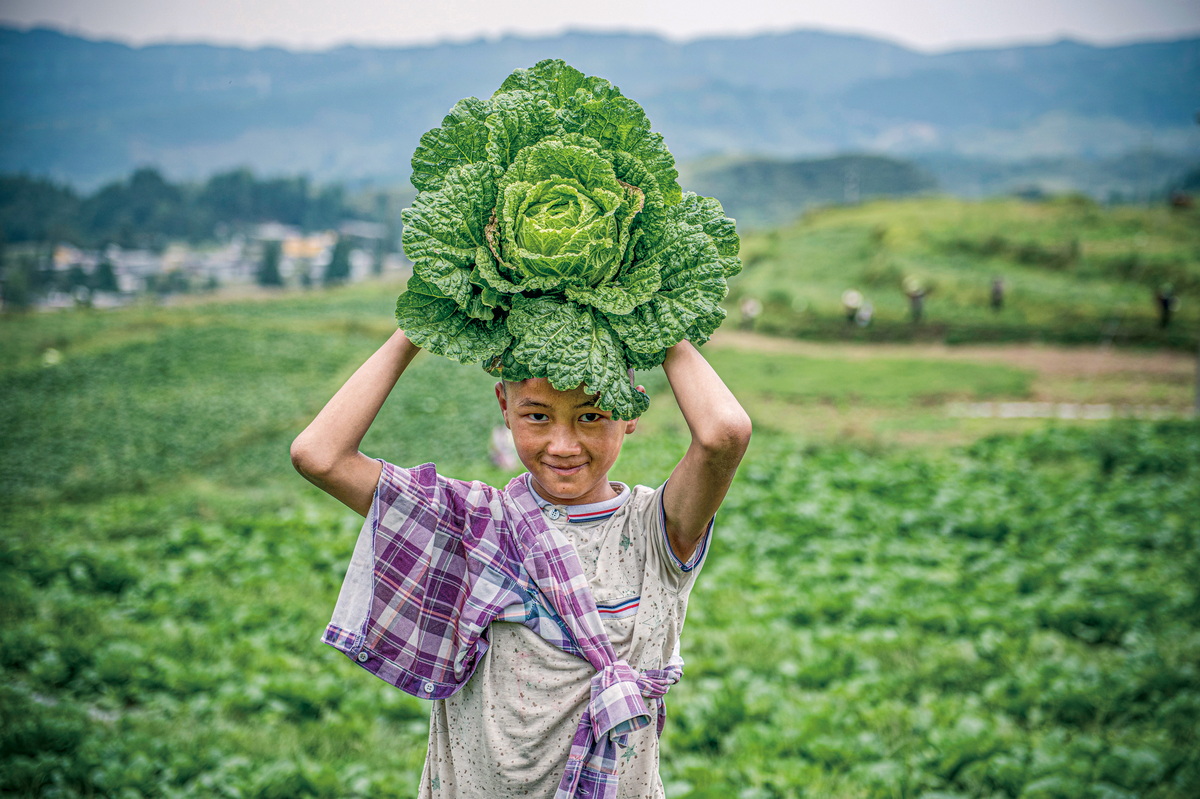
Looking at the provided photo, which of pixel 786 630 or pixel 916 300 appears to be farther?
pixel 916 300

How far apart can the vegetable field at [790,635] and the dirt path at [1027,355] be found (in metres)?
8.67

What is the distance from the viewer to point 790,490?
921 cm

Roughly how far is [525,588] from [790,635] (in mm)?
4303

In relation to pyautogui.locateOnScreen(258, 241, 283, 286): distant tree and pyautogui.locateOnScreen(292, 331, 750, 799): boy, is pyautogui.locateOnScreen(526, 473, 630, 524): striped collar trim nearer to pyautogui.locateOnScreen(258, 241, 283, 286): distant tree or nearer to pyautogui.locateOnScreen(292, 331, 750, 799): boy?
pyautogui.locateOnScreen(292, 331, 750, 799): boy

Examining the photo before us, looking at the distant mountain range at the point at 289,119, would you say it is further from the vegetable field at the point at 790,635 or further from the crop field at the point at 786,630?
the vegetable field at the point at 790,635

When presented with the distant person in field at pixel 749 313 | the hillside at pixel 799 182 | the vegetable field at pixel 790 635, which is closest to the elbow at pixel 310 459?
the vegetable field at pixel 790 635

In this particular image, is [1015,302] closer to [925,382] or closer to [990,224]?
[925,382]

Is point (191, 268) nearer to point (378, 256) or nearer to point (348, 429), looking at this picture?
point (378, 256)

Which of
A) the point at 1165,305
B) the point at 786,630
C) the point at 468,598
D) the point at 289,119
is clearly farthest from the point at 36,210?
the point at 289,119

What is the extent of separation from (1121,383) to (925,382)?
3944 millimetres

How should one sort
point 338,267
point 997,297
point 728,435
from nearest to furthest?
point 728,435 → point 997,297 → point 338,267

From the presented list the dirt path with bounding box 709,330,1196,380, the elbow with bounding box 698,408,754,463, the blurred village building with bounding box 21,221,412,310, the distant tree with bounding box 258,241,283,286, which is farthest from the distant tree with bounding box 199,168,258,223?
the elbow with bounding box 698,408,754,463

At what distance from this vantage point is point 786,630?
5.61 meters

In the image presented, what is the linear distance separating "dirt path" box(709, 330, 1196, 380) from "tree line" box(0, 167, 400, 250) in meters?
39.3
